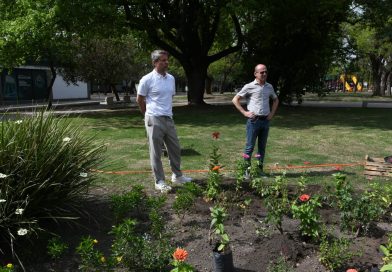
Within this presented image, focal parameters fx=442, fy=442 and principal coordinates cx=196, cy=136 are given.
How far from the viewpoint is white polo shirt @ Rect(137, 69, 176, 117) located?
19.9 ft

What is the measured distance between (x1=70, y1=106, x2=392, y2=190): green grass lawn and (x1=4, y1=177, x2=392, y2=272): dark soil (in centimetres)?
92

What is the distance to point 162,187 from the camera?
19.9 feet

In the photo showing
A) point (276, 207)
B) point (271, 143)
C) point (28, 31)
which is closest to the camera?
point (276, 207)

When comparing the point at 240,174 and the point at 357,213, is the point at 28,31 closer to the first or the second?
the point at 240,174

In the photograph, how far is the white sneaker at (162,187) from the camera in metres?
5.99

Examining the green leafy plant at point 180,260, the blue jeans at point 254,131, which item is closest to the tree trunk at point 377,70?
the blue jeans at point 254,131

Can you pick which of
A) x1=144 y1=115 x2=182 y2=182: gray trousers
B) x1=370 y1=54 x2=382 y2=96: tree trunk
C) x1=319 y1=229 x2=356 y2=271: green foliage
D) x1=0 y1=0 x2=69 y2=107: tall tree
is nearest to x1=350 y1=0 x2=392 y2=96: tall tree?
x1=370 y1=54 x2=382 y2=96: tree trunk

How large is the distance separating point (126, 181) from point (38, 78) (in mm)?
34613

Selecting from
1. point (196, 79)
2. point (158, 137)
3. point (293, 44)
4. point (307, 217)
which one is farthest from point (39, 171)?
point (196, 79)

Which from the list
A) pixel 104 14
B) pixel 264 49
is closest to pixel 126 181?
pixel 104 14

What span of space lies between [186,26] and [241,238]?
19901 millimetres

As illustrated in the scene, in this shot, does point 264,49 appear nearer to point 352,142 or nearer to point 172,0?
point 172,0

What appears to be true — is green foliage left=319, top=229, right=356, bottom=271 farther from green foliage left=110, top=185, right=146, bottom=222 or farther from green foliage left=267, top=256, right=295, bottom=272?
green foliage left=110, top=185, right=146, bottom=222

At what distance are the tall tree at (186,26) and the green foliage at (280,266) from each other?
17337 millimetres
